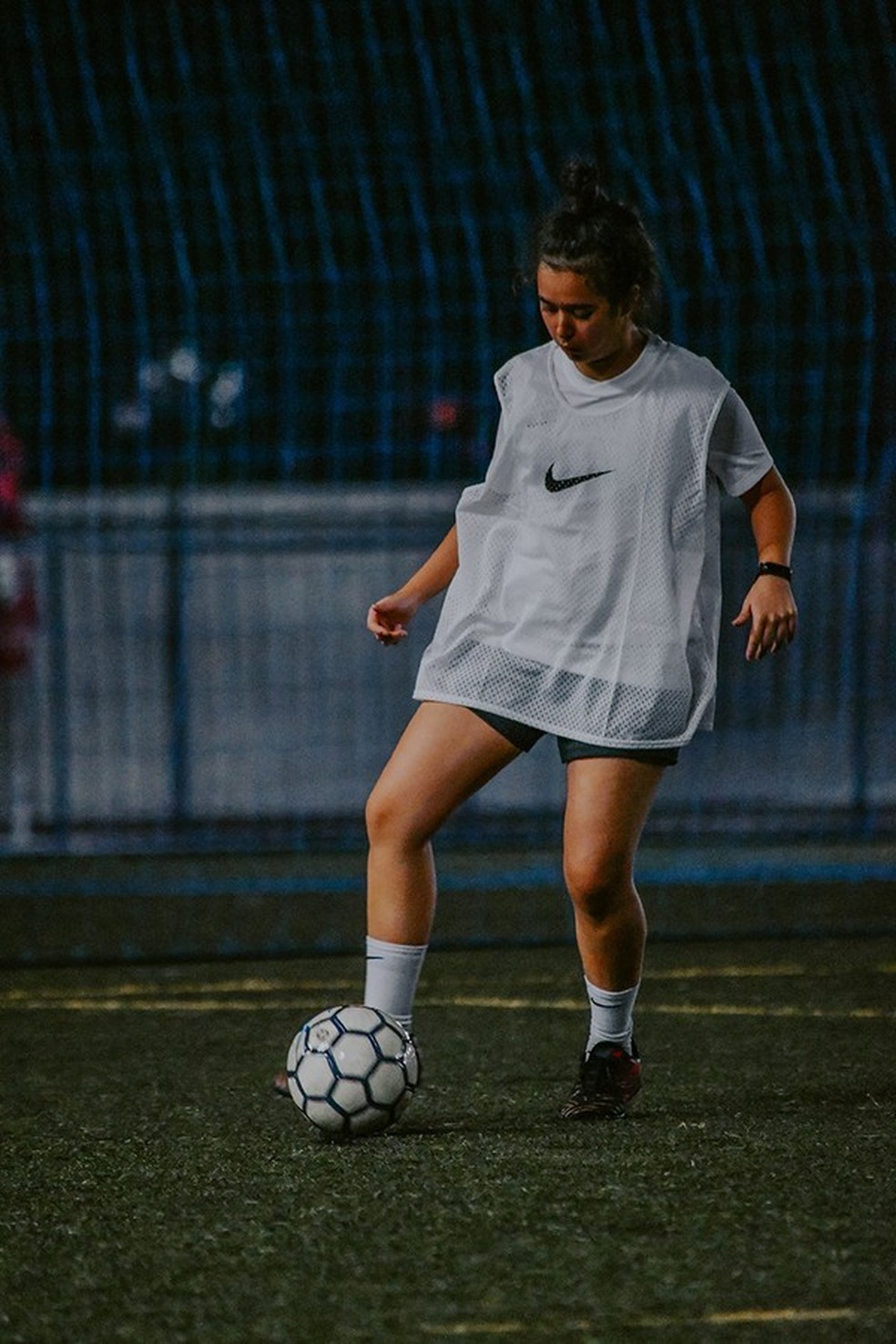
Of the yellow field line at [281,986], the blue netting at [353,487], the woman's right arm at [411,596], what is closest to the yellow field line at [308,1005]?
the yellow field line at [281,986]

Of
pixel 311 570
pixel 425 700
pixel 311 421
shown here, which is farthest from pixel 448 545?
pixel 311 421

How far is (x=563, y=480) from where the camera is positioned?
4266 millimetres

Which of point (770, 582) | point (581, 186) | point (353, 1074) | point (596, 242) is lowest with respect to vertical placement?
point (353, 1074)

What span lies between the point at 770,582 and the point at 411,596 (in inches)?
29.1

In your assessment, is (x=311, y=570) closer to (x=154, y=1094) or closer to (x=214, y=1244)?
(x=154, y=1094)

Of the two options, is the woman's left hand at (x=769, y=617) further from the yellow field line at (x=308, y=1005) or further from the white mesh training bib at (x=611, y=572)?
the yellow field line at (x=308, y=1005)

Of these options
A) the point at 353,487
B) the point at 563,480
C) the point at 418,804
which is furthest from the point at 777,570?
the point at 353,487

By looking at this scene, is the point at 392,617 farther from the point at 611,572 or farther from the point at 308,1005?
the point at 308,1005

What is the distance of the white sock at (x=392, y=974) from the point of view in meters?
4.29

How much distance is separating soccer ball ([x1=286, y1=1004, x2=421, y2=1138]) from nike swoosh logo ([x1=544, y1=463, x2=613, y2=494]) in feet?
3.55

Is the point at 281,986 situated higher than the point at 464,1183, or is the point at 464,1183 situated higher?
the point at 464,1183

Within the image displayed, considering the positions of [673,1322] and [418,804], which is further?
[418,804]

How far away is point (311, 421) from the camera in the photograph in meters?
13.2

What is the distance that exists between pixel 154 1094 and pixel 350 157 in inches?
321
